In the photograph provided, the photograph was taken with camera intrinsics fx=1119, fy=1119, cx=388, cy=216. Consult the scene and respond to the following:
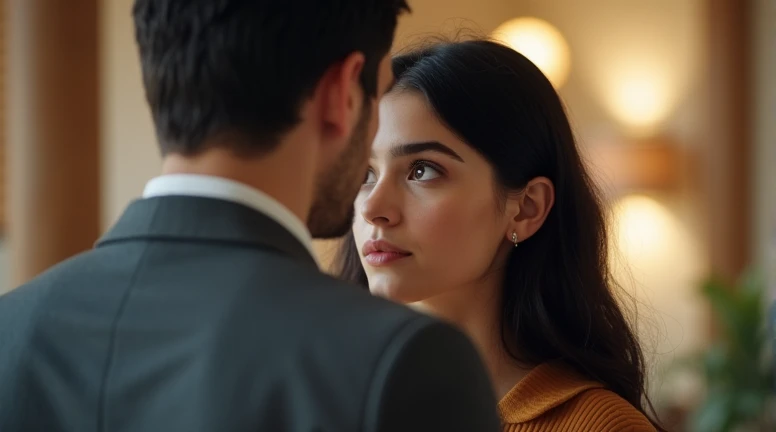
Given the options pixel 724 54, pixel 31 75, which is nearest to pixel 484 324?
pixel 31 75

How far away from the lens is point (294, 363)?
2.92 feet

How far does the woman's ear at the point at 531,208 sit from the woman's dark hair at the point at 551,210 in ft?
0.06

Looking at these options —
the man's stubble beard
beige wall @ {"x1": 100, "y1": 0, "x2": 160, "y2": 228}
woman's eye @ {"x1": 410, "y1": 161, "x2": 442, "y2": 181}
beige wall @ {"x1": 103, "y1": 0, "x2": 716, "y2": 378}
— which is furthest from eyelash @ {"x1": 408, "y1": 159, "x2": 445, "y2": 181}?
beige wall @ {"x1": 103, "y1": 0, "x2": 716, "y2": 378}

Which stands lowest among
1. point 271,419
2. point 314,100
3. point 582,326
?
point 582,326

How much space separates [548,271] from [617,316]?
0.15 meters

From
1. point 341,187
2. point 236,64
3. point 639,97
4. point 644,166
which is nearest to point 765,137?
point 644,166

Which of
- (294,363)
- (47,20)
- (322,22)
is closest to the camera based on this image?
(294,363)

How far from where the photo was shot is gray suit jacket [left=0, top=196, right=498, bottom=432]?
2.92ft

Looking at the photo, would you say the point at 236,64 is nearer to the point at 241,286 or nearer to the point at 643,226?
the point at 241,286

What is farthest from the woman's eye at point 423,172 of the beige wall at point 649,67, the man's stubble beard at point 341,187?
the beige wall at point 649,67

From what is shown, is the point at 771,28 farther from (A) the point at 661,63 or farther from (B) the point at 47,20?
(B) the point at 47,20

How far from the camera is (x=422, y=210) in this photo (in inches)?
67.0

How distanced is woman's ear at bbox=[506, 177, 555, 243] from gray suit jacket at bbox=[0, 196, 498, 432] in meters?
0.85

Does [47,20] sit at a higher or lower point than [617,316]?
higher
